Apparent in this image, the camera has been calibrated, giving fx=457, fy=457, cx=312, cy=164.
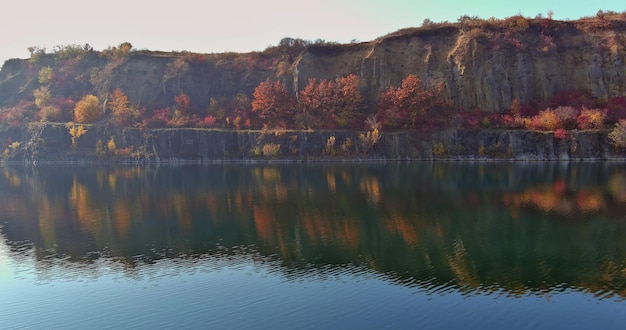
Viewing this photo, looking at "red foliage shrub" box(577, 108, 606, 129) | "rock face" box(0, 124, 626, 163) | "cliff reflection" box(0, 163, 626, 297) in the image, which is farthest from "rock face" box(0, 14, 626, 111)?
"cliff reflection" box(0, 163, 626, 297)

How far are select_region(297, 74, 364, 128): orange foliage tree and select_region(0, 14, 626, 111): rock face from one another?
5.20 m

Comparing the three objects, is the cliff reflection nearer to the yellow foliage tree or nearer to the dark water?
the dark water

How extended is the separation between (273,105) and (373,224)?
67695 mm

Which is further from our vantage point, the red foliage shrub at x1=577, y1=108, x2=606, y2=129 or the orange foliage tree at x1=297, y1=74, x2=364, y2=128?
the orange foliage tree at x1=297, y1=74, x2=364, y2=128

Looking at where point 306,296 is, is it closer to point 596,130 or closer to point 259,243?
point 259,243

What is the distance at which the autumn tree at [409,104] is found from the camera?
88.6 m

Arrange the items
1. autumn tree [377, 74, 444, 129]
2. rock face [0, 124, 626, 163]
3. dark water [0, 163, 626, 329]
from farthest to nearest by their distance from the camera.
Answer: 1. autumn tree [377, 74, 444, 129]
2. rock face [0, 124, 626, 163]
3. dark water [0, 163, 626, 329]

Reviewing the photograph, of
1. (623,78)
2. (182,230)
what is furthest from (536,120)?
(182,230)

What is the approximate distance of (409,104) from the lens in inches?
3526

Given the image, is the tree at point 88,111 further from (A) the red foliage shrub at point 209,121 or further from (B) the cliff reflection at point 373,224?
(B) the cliff reflection at point 373,224

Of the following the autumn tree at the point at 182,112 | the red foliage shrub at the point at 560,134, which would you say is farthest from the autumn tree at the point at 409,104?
the autumn tree at the point at 182,112

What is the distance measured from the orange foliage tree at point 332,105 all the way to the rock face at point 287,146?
4.16 metres

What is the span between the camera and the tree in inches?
4040

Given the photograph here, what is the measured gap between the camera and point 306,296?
773 inches
